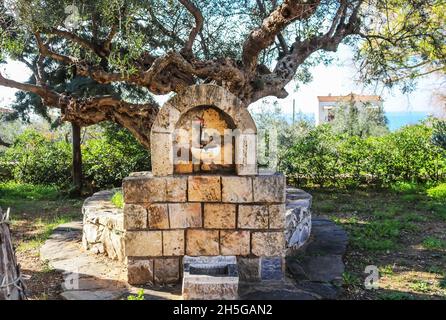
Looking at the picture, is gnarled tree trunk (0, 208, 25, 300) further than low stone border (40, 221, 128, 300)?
No

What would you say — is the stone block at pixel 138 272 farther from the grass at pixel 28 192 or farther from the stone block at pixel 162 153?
the grass at pixel 28 192

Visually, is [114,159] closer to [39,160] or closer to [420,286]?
[39,160]

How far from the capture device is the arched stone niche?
16.6 ft

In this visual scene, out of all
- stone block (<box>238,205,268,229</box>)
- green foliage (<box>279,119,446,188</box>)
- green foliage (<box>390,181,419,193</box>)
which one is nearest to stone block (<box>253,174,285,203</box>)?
stone block (<box>238,205,268,229</box>)

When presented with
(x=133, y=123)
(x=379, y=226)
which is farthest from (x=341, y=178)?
(x=133, y=123)

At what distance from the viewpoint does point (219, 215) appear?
510cm

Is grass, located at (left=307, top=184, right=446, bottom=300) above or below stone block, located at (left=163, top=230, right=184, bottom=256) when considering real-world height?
below

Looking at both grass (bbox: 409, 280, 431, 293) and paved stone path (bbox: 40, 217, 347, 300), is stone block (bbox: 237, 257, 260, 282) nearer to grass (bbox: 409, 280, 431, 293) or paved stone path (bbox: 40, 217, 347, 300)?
paved stone path (bbox: 40, 217, 347, 300)

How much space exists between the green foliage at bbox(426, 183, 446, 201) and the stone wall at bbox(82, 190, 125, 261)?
7.62 metres

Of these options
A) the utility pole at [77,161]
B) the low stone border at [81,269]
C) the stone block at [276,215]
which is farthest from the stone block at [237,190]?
the utility pole at [77,161]

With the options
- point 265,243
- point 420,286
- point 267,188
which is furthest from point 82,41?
point 420,286

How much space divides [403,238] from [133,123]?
5.29 meters

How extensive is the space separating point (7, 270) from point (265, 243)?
2.78 meters
